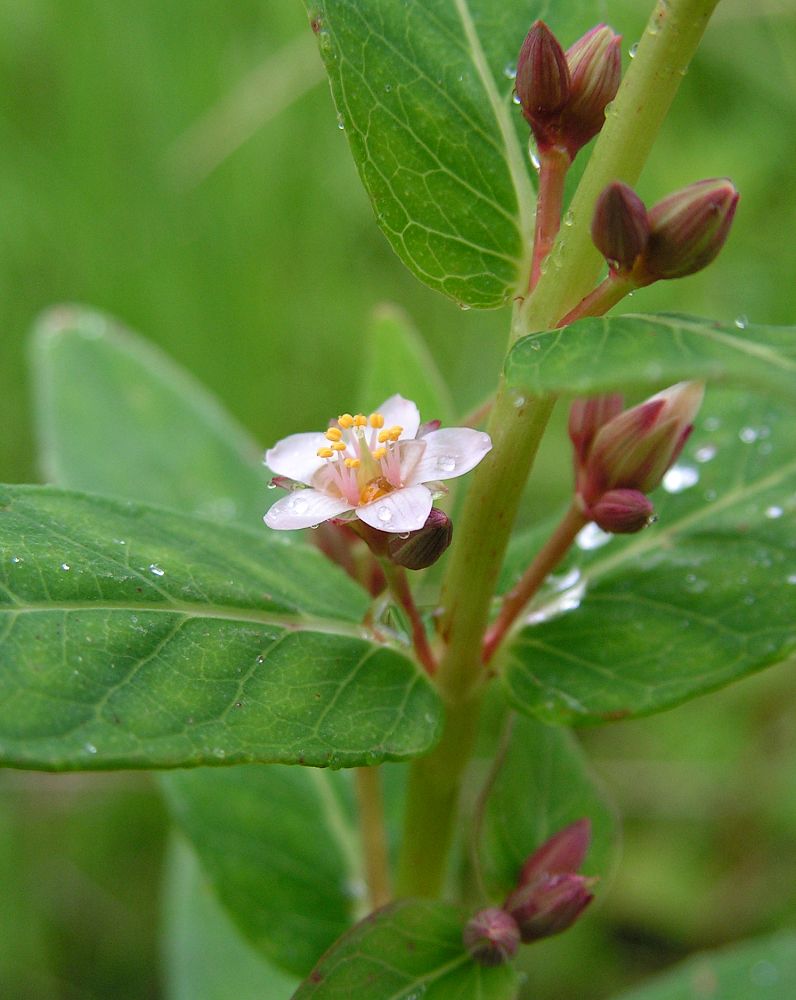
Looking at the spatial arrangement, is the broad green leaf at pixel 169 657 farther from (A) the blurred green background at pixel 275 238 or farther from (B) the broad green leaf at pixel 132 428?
(A) the blurred green background at pixel 275 238

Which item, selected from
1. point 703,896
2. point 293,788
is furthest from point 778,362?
point 703,896

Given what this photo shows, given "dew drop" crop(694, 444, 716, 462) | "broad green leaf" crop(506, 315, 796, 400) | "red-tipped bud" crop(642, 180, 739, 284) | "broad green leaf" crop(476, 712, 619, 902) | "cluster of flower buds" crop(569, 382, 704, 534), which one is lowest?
"broad green leaf" crop(476, 712, 619, 902)

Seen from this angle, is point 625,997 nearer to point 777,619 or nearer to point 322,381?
point 777,619

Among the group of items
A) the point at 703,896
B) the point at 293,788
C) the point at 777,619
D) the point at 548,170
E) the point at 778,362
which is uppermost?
the point at 548,170

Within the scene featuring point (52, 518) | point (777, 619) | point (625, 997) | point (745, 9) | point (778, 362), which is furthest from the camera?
point (745, 9)

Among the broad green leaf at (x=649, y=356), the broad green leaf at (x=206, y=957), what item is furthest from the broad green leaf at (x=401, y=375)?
the broad green leaf at (x=206, y=957)

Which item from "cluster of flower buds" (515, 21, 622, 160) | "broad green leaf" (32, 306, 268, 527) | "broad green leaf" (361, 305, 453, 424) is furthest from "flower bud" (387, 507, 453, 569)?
"broad green leaf" (32, 306, 268, 527)

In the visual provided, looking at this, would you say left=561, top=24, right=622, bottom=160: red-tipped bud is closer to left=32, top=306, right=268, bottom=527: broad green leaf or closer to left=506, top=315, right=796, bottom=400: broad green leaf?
left=506, top=315, right=796, bottom=400: broad green leaf
